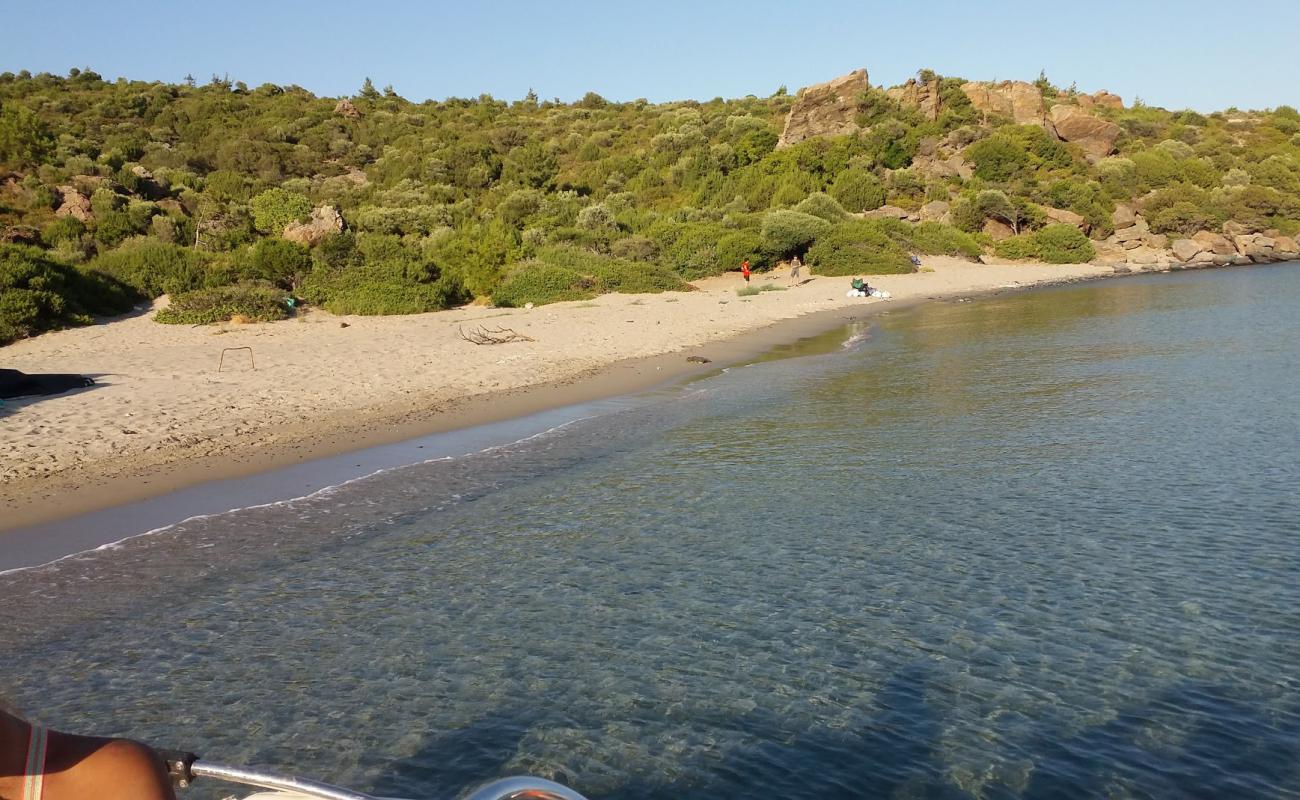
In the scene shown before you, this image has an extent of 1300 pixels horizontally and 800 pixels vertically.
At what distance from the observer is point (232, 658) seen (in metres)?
5.96

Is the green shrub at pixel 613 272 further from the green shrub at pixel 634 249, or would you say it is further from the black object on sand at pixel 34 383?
the black object on sand at pixel 34 383

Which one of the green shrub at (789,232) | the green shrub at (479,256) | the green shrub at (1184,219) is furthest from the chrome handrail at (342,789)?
the green shrub at (1184,219)

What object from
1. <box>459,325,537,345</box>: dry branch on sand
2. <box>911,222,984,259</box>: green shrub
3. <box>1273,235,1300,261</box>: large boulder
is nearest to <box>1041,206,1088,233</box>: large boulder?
<box>911,222,984,259</box>: green shrub

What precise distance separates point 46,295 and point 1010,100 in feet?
231

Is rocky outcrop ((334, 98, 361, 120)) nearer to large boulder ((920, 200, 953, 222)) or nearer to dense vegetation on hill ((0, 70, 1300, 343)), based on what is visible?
dense vegetation on hill ((0, 70, 1300, 343))

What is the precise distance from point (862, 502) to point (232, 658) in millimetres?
5832

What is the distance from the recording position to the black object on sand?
13.2 m

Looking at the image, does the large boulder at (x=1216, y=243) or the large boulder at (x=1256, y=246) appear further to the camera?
the large boulder at (x=1216, y=243)

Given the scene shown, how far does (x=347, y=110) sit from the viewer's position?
73500 mm

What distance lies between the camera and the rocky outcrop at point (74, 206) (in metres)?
36.1

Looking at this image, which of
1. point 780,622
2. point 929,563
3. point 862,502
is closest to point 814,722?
point 780,622

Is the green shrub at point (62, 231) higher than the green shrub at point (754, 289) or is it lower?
higher

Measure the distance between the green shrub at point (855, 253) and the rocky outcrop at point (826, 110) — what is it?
84.0 feet

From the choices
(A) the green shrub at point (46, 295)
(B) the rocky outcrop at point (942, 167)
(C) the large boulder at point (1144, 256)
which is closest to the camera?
(A) the green shrub at point (46, 295)
